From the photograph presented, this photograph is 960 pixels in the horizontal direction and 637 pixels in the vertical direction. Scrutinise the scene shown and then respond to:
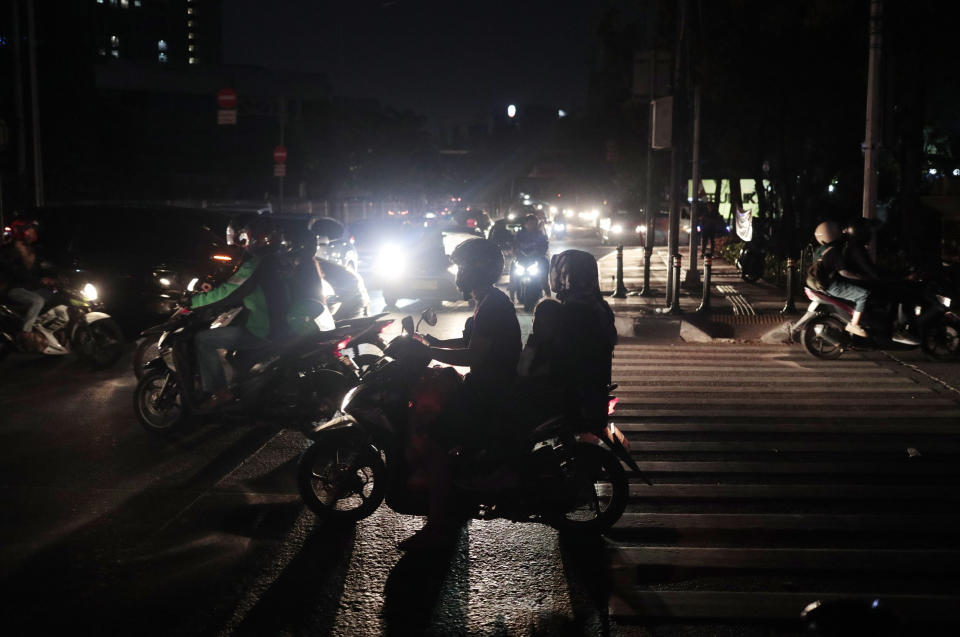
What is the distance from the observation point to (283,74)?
281 ft

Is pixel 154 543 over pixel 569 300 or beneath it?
beneath

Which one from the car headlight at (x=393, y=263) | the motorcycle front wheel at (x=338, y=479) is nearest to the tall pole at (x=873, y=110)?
the car headlight at (x=393, y=263)

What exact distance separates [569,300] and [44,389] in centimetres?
694

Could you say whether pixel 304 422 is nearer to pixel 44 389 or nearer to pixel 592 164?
pixel 44 389

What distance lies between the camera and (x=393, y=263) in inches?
779

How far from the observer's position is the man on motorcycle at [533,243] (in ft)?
60.5

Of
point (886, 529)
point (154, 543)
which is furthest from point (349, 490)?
point (886, 529)

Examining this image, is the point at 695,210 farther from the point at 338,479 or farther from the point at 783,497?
the point at 338,479

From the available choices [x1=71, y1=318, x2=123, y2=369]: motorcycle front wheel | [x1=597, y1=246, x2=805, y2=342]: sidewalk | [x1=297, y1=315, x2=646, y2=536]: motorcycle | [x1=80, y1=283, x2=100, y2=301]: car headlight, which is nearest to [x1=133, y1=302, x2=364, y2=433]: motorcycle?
[x1=297, y1=315, x2=646, y2=536]: motorcycle

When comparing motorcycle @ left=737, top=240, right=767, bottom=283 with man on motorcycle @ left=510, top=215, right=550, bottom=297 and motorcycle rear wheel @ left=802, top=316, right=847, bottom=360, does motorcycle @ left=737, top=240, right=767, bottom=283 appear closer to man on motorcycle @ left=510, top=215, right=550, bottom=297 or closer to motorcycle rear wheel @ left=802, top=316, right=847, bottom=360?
man on motorcycle @ left=510, top=215, right=550, bottom=297

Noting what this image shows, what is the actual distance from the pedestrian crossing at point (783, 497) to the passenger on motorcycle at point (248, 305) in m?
3.05

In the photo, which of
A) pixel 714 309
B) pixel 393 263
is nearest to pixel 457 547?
pixel 714 309

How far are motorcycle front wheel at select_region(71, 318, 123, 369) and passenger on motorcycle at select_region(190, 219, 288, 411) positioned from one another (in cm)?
382

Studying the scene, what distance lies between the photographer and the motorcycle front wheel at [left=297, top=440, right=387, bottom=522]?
605 cm
